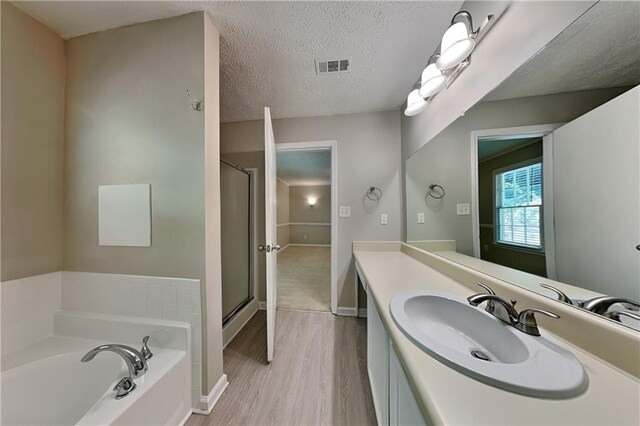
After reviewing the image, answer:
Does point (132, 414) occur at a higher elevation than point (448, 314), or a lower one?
lower

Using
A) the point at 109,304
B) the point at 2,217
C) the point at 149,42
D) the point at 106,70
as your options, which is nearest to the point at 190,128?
the point at 149,42

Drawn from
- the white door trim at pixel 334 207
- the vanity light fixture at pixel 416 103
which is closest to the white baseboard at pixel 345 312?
the white door trim at pixel 334 207

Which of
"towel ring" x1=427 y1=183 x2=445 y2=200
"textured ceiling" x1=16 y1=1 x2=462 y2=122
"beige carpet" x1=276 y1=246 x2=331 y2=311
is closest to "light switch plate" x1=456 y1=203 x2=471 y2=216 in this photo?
"towel ring" x1=427 y1=183 x2=445 y2=200

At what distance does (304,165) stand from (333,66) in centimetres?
319

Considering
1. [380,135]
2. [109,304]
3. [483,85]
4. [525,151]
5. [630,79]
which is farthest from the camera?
[380,135]

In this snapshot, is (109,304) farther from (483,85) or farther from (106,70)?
(483,85)

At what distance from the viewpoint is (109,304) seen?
1.28 m

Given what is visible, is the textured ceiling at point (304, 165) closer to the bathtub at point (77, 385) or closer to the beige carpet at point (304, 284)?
the beige carpet at point (304, 284)

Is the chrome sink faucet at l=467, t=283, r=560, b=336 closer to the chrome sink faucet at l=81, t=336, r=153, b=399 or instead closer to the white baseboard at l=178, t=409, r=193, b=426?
the chrome sink faucet at l=81, t=336, r=153, b=399

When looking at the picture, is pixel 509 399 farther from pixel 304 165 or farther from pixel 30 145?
pixel 304 165

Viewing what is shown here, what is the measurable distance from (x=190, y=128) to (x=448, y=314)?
1633mm

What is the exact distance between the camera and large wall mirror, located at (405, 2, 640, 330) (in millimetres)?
533

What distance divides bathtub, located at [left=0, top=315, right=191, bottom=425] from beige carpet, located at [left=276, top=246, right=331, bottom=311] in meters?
1.45

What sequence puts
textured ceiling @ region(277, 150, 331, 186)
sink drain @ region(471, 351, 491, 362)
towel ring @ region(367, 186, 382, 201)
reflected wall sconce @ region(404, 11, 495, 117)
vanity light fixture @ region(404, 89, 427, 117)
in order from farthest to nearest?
textured ceiling @ region(277, 150, 331, 186), towel ring @ region(367, 186, 382, 201), vanity light fixture @ region(404, 89, 427, 117), reflected wall sconce @ region(404, 11, 495, 117), sink drain @ region(471, 351, 491, 362)
